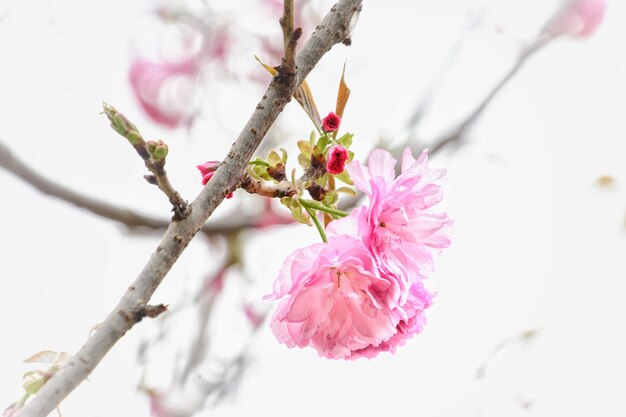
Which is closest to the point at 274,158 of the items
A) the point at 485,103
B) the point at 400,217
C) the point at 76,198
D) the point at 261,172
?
the point at 261,172

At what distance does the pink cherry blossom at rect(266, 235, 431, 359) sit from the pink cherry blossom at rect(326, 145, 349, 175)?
79mm

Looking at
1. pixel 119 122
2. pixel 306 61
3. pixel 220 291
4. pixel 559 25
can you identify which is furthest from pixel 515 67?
pixel 119 122

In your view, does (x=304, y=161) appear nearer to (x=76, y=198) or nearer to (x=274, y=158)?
(x=274, y=158)

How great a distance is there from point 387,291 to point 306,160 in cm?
17

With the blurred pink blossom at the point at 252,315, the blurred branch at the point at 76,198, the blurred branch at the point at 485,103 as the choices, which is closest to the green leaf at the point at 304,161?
the blurred branch at the point at 76,198

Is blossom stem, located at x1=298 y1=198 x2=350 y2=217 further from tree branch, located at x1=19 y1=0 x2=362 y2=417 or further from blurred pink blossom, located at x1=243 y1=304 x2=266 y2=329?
blurred pink blossom, located at x1=243 y1=304 x2=266 y2=329

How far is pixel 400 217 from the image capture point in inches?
19.3

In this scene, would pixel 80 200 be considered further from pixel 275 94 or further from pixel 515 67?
pixel 515 67

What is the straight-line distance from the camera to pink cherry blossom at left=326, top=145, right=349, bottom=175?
1.71 ft

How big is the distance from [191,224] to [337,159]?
18cm

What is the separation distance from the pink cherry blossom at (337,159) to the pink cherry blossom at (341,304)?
0.08 m

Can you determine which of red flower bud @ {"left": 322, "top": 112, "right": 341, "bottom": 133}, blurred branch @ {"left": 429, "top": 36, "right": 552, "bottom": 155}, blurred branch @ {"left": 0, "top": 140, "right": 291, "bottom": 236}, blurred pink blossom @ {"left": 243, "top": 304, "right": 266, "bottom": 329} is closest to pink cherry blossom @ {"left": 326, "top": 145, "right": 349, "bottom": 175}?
red flower bud @ {"left": 322, "top": 112, "right": 341, "bottom": 133}

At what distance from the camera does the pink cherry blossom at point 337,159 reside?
521 mm

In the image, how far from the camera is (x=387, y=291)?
47 cm
